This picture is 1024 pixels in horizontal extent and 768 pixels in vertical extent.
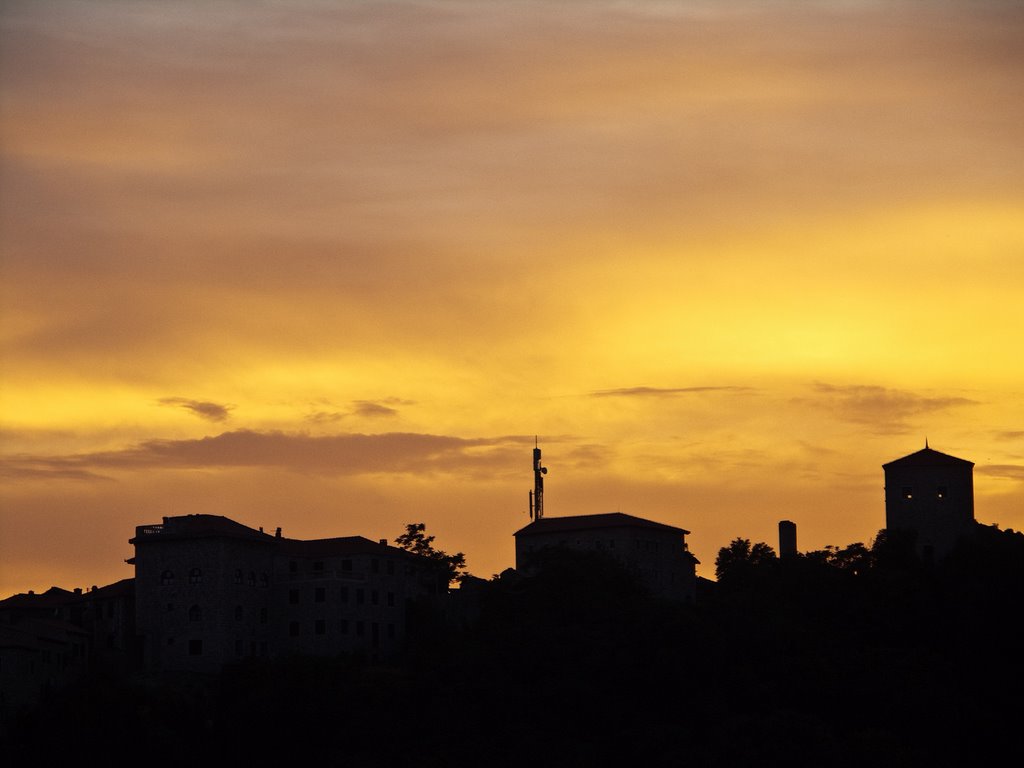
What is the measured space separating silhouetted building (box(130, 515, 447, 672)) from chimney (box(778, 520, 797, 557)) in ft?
90.8

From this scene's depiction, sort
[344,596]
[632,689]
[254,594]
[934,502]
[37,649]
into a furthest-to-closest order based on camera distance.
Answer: [934,502], [344,596], [254,594], [632,689], [37,649]

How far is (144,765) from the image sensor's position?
112 meters

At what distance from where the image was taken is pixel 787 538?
14062 cm

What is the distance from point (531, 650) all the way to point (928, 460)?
30533mm

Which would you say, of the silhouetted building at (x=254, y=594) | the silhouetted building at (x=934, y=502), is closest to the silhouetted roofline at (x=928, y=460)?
the silhouetted building at (x=934, y=502)

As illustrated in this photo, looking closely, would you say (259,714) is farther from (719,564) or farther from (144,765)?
(719,564)

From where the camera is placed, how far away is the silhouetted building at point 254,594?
11869 cm

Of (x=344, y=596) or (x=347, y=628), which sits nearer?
(x=347, y=628)

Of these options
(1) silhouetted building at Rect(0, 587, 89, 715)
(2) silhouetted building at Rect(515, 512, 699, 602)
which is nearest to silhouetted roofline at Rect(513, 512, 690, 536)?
(2) silhouetted building at Rect(515, 512, 699, 602)

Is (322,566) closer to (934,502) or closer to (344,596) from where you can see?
(344,596)

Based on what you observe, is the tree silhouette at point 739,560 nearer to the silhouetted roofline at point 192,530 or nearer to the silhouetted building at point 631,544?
the silhouetted building at point 631,544

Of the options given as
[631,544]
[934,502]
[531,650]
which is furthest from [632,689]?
[934,502]

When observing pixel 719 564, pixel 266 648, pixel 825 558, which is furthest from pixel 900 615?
pixel 266 648

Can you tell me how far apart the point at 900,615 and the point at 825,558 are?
808 cm
